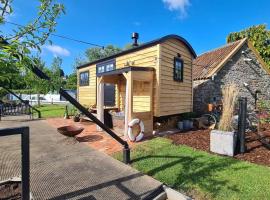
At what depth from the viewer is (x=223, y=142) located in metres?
5.86

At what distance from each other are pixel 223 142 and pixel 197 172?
1.79m

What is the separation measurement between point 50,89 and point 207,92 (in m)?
11.5

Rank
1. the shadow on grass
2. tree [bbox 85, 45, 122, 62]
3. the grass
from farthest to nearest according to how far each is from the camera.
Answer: tree [bbox 85, 45, 122, 62] → the grass → the shadow on grass

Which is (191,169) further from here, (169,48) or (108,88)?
(108,88)

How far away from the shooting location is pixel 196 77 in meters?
13.4

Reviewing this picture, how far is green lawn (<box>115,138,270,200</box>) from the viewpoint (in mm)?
3709

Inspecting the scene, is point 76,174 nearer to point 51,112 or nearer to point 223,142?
point 223,142

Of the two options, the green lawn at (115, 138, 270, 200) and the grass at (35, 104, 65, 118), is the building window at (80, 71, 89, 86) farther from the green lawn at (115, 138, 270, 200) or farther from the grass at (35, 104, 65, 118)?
the green lawn at (115, 138, 270, 200)

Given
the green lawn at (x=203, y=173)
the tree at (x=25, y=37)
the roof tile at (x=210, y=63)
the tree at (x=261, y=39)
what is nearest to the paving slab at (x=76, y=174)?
the green lawn at (x=203, y=173)

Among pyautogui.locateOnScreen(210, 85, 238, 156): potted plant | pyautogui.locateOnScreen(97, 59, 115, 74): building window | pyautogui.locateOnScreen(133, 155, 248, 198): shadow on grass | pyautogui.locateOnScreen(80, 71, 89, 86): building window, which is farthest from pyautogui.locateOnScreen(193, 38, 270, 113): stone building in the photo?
pyautogui.locateOnScreen(133, 155, 248, 198): shadow on grass

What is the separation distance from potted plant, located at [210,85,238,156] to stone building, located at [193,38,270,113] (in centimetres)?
624

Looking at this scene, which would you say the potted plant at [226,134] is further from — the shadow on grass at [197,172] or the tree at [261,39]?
the tree at [261,39]

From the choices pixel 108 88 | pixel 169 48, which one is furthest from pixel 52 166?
pixel 108 88

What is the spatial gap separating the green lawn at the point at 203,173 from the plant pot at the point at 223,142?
332 mm
